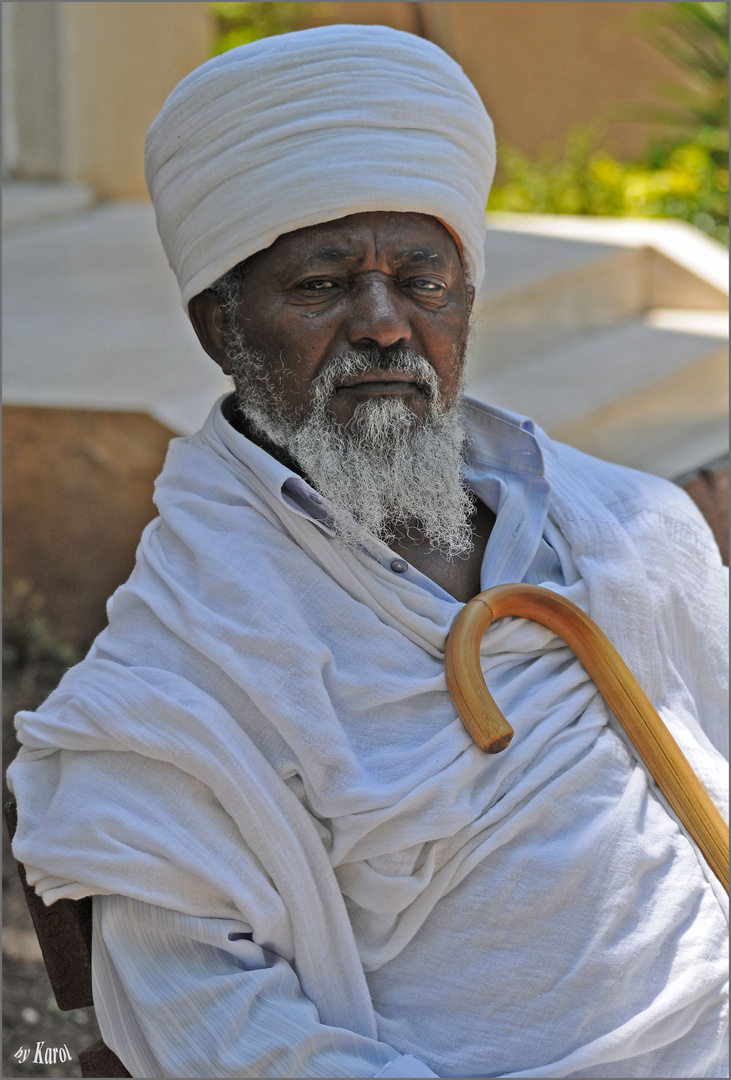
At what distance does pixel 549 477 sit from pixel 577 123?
27.0ft

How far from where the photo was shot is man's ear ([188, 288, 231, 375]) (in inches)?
81.6

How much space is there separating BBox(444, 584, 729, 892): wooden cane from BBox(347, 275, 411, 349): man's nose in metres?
0.45

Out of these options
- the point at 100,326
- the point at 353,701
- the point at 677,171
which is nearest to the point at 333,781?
the point at 353,701

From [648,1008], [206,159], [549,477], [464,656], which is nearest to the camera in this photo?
[648,1008]

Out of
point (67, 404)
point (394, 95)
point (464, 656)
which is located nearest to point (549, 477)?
point (464, 656)

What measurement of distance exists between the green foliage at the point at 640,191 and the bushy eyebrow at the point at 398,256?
5.32 meters

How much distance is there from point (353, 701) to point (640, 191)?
5865 millimetres

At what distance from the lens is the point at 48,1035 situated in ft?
10.2

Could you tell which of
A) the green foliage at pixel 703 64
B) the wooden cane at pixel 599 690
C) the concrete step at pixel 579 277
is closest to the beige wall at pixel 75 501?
the concrete step at pixel 579 277

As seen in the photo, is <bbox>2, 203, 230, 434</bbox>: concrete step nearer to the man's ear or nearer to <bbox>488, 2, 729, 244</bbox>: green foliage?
the man's ear

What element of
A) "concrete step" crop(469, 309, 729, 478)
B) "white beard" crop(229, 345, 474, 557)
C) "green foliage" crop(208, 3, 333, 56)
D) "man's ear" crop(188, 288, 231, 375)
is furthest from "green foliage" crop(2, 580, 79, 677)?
"green foliage" crop(208, 3, 333, 56)

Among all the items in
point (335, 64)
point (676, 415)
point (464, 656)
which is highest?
point (335, 64)

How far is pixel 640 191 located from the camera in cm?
686

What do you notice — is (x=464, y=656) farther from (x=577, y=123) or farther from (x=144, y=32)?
(x=577, y=123)
